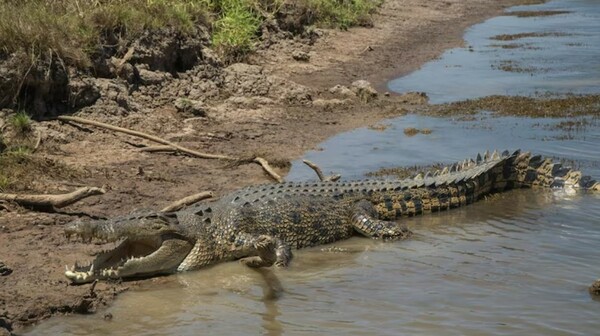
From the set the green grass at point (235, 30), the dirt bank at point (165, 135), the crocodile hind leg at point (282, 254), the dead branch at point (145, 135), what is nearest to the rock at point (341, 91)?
the dirt bank at point (165, 135)

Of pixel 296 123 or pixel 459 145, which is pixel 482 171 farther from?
pixel 296 123

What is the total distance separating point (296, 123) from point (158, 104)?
1922 millimetres

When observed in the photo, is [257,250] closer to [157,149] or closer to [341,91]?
[157,149]

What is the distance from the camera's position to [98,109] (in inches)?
411

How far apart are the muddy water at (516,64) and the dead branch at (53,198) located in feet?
26.7

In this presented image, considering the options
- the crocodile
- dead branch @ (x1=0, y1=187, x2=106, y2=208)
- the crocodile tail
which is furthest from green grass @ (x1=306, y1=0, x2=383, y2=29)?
dead branch @ (x1=0, y1=187, x2=106, y2=208)

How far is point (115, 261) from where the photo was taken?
20.2 ft

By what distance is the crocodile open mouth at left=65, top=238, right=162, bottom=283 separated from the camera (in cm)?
590

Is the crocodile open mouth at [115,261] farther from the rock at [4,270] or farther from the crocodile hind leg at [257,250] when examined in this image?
the crocodile hind leg at [257,250]

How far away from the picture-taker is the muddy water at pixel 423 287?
209 inches

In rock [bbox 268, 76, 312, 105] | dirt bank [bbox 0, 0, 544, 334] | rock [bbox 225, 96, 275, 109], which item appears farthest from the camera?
rock [bbox 268, 76, 312, 105]

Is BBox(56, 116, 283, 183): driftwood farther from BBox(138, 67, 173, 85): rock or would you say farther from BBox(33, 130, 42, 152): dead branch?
BBox(138, 67, 173, 85): rock

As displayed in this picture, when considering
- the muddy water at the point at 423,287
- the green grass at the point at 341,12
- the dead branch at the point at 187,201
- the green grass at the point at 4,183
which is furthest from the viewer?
the green grass at the point at 341,12

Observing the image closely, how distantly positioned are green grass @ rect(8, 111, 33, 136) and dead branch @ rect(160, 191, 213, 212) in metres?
2.50
